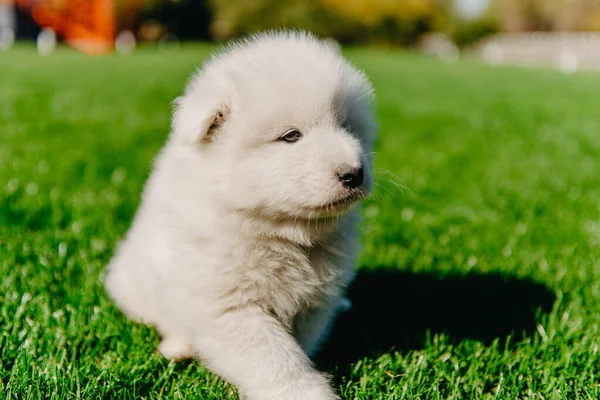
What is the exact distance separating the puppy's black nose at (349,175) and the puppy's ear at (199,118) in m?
0.49

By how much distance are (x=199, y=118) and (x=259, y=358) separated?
873 millimetres

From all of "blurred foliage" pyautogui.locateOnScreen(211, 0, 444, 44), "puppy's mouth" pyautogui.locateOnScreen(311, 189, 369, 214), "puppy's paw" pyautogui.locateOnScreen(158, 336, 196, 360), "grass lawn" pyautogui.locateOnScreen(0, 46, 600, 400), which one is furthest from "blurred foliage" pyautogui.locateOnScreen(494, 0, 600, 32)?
"puppy's paw" pyautogui.locateOnScreen(158, 336, 196, 360)

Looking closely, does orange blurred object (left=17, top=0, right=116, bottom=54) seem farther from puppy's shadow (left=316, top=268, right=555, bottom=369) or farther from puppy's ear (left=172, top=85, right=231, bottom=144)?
puppy's ear (left=172, top=85, right=231, bottom=144)

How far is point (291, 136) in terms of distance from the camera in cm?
214

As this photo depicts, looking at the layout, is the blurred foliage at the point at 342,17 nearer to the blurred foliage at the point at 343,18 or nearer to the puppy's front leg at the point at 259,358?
the blurred foliage at the point at 343,18

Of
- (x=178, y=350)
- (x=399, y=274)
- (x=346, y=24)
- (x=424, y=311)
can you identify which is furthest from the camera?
(x=346, y=24)

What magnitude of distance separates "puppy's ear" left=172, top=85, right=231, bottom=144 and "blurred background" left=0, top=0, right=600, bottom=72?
39916 millimetres

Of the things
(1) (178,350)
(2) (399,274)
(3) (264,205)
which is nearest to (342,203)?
(3) (264,205)

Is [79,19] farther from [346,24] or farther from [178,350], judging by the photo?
[178,350]

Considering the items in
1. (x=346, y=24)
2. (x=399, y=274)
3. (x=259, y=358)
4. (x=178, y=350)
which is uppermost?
(x=259, y=358)

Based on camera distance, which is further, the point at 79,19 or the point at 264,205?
the point at 79,19

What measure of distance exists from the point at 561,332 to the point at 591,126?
720 centimetres

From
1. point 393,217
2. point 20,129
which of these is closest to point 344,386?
point 393,217

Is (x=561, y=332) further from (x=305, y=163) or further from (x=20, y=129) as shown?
(x=20, y=129)
